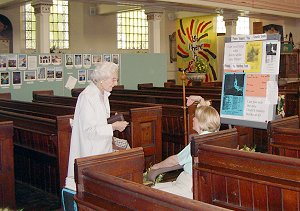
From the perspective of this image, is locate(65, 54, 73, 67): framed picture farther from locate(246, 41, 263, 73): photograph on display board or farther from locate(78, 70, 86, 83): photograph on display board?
locate(246, 41, 263, 73): photograph on display board

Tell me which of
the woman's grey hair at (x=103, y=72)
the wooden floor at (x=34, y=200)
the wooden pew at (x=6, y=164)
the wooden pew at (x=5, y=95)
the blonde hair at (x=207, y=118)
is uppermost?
the woman's grey hair at (x=103, y=72)

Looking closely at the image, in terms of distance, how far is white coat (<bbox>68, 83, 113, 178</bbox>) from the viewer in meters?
4.05

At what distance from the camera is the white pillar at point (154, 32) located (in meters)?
14.0

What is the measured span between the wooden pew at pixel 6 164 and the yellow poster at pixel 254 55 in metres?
2.61

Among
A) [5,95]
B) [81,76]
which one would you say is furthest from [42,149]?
[81,76]

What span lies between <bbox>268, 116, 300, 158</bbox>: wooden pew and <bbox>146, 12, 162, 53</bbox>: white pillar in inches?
391

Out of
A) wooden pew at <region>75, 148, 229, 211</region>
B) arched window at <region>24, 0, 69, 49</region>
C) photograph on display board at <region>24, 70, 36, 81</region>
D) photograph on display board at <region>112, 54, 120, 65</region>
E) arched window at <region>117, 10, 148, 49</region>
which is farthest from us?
arched window at <region>117, 10, 148, 49</region>

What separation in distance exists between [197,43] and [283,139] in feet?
45.4

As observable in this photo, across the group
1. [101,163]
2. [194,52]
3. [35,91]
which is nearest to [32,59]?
[35,91]

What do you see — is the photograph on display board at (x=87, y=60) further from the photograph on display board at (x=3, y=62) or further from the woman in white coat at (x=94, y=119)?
the woman in white coat at (x=94, y=119)

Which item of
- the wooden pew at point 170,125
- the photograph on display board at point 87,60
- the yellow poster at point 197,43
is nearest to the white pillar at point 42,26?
the photograph on display board at point 87,60

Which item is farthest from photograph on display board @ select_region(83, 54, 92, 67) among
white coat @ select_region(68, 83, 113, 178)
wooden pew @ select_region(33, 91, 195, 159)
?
white coat @ select_region(68, 83, 113, 178)

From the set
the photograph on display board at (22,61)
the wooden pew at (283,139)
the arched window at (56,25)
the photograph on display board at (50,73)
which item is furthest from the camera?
the arched window at (56,25)

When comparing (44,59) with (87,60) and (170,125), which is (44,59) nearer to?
(87,60)
